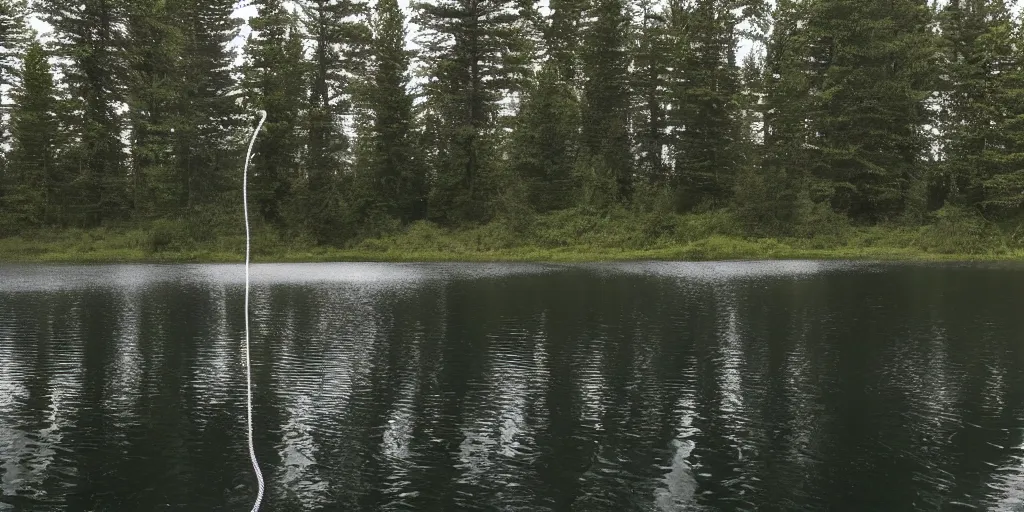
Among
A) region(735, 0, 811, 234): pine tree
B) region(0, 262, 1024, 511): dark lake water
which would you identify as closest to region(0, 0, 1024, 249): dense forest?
region(735, 0, 811, 234): pine tree

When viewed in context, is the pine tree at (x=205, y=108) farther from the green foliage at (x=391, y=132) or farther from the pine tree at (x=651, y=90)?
the pine tree at (x=651, y=90)

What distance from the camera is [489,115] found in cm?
7094

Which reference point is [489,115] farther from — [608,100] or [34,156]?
[34,156]

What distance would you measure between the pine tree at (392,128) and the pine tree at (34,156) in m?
26.8

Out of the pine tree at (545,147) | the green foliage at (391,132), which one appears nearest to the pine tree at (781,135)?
the pine tree at (545,147)

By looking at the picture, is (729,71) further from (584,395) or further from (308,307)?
(584,395)

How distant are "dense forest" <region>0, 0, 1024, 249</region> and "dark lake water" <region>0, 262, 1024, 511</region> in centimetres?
3341

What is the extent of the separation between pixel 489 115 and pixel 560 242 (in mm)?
15934

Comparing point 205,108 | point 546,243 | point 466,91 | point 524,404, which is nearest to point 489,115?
point 466,91

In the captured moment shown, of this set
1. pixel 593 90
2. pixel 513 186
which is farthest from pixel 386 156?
pixel 593 90

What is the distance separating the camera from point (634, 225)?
62969 mm

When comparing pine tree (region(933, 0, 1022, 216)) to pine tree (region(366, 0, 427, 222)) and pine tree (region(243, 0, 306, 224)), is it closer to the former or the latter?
pine tree (region(366, 0, 427, 222))

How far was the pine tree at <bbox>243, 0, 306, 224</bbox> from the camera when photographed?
218 ft

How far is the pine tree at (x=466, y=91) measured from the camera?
65.4 m
